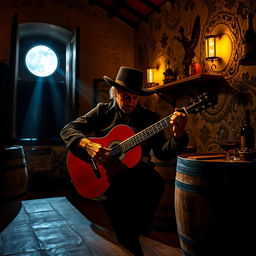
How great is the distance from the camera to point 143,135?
1.78 meters

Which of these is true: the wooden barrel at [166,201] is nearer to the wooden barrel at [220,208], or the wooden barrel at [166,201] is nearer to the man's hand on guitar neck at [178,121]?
the man's hand on guitar neck at [178,121]

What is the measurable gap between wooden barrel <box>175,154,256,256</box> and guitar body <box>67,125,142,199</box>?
578 millimetres

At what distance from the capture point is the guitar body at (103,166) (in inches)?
69.6

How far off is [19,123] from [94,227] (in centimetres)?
474

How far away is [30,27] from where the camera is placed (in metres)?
5.03

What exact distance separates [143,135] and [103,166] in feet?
1.12

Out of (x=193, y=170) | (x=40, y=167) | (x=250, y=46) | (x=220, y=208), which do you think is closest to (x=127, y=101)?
(x=193, y=170)

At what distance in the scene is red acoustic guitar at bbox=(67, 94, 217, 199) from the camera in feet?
5.59

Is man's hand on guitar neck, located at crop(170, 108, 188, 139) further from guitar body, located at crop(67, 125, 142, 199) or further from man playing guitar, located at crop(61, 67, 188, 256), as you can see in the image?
guitar body, located at crop(67, 125, 142, 199)

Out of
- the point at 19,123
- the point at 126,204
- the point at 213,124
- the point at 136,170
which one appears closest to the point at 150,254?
the point at 126,204

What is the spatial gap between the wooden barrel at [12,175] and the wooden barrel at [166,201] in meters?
1.31

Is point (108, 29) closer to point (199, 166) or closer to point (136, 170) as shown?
point (136, 170)

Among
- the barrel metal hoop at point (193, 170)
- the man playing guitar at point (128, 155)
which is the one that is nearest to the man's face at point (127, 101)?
the man playing guitar at point (128, 155)

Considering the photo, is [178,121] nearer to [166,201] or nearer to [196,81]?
[166,201]
